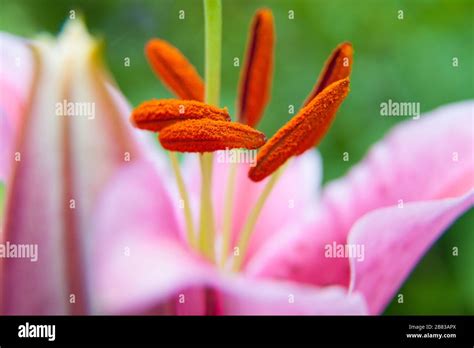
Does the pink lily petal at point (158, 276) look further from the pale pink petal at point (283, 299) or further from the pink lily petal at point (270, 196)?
the pink lily petal at point (270, 196)

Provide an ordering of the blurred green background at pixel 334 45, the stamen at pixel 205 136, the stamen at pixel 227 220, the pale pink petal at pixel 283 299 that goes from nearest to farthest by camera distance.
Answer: the pale pink petal at pixel 283 299 → the stamen at pixel 205 136 → the stamen at pixel 227 220 → the blurred green background at pixel 334 45

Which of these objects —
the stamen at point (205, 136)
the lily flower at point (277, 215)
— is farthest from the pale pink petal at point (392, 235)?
the stamen at point (205, 136)

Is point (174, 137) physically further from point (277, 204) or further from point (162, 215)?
point (277, 204)

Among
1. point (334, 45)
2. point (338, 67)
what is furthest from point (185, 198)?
point (334, 45)

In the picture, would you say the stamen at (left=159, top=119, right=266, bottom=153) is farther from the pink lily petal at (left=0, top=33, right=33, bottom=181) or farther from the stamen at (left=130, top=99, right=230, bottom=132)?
the pink lily petal at (left=0, top=33, right=33, bottom=181)

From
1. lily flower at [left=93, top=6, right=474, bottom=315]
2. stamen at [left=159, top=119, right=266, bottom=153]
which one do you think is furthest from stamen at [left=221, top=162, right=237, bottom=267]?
stamen at [left=159, top=119, right=266, bottom=153]
